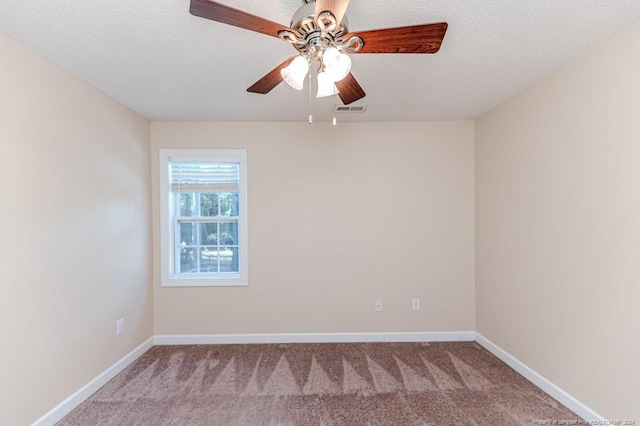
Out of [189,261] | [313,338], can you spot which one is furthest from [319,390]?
[189,261]

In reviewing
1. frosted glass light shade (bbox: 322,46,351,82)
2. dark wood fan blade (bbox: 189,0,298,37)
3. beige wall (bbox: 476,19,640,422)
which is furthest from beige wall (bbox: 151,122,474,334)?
dark wood fan blade (bbox: 189,0,298,37)

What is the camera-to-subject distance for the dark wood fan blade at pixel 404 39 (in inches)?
52.7

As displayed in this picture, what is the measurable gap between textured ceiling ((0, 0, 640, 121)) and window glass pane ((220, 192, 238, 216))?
963 millimetres

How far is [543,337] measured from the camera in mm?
2469

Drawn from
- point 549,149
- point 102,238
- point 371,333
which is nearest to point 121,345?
point 102,238

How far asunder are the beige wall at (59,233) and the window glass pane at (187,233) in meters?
0.51

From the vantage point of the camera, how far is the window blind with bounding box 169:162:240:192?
11.4ft

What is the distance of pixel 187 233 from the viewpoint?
3533 millimetres

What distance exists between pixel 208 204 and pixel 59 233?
1471 millimetres

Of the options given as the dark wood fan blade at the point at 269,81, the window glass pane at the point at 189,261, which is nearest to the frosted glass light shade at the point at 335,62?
the dark wood fan blade at the point at 269,81

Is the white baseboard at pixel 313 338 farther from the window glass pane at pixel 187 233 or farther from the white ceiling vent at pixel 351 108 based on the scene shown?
the white ceiling vent at pixel 351 108

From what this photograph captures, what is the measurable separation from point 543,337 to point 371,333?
158 centimetres

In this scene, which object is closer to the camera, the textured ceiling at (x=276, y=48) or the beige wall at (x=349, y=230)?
the textured ceiling at (x=276, y=48)

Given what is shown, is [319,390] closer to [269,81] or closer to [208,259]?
[208,259]
